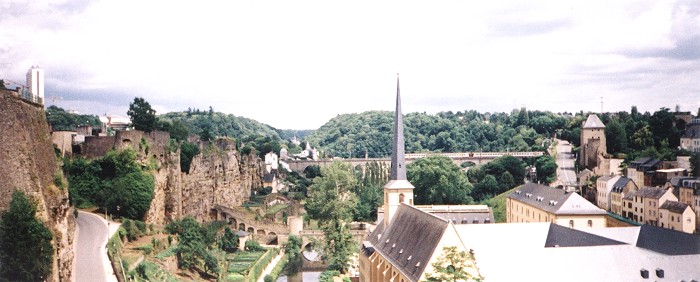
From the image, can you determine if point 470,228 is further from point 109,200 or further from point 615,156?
point 615,156

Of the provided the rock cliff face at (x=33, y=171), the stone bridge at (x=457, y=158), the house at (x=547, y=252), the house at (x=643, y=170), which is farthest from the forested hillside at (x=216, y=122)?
the rock cliff face at (x=33, y=171)

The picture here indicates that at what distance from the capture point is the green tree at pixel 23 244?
2094 cm

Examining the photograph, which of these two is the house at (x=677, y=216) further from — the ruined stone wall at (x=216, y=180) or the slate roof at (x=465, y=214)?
the ruined stone wall at (x=216, y=180)

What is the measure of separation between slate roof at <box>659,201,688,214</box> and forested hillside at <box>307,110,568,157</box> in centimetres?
5051

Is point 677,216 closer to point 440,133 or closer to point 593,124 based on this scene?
point 593,124

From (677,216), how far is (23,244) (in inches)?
1794

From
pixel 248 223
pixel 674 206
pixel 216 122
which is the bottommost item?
pixel 248 223

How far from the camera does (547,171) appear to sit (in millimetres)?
78688

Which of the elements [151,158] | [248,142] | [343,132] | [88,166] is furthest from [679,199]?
[343,132]

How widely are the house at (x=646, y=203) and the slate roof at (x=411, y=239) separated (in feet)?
79.4

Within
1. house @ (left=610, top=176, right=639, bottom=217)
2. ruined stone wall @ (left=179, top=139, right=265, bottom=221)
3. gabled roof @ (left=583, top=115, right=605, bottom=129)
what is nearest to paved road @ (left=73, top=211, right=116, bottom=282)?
ruined stone wall @ (left=179, top=139, right=265, bottom=221)

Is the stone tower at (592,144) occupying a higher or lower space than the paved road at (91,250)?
higher

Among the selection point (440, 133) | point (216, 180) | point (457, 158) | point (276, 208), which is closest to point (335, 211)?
point (216, 180)

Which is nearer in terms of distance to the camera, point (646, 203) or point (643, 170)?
point (646, 203)
